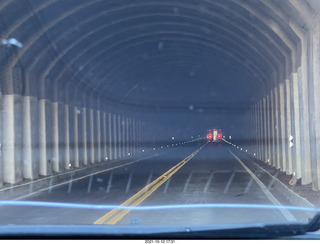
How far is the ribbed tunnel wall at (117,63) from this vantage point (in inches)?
587

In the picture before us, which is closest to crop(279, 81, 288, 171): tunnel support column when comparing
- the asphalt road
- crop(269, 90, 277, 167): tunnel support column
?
the asphalt road

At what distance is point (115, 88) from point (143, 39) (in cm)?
787

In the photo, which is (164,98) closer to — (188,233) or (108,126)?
(108,126)

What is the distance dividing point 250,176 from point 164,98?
95.6ft

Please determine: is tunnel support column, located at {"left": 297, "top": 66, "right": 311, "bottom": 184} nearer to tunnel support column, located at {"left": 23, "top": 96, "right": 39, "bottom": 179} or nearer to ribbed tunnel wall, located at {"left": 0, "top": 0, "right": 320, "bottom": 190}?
ribbed tunnel wall, located at {"left": 0, "top": 0, "right": 320, "bottom": 190}

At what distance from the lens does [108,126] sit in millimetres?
34344

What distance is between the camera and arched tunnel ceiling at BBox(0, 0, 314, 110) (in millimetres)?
16656

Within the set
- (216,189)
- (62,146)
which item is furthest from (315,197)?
(62,146)

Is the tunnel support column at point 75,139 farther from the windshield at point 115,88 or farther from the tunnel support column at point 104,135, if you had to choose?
the tunnel support column at point 104,135

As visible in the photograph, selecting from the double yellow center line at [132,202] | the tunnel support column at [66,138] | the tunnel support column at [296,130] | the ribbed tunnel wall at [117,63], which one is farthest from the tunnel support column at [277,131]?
the tunnel support column at [66,138]

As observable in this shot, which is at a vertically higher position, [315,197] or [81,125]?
[81,125]

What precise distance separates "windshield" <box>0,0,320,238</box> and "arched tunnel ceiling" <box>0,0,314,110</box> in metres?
0.08

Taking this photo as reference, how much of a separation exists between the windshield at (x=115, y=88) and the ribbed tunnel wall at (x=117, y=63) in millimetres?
60

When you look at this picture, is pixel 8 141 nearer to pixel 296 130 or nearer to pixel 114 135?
pixel 296 130
